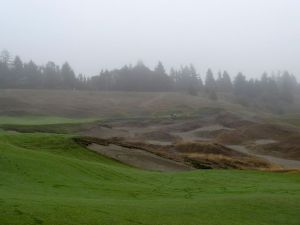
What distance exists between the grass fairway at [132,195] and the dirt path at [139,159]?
632 cm

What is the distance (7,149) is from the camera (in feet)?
103

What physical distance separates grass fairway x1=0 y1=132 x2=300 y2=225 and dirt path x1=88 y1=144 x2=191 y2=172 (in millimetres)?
6317

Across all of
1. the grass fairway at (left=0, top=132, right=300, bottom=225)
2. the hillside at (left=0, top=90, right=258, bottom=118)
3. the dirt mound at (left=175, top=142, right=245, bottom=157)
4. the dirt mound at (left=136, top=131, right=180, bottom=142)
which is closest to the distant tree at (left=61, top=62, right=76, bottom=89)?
the hillside at (left=0, top=90, right=258, bottom=118)

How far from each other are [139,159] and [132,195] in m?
19.9

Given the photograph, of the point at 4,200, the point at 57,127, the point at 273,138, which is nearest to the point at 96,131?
the point at 57,127

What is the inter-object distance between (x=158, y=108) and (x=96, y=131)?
5959 centimetres

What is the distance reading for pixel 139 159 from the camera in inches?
1743

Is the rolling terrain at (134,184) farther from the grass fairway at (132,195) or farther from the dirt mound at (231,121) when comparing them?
the dirt mound at (231,121)

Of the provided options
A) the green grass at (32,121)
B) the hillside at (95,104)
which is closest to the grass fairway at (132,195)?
the green grass at (32,121)

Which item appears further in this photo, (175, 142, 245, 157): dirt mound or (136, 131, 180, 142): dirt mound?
(136, 131, 180, 142): dirt mound

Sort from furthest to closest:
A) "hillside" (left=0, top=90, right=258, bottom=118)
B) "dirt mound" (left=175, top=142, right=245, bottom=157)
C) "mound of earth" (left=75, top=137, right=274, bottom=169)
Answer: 1. "hillside" (left=0, top=90, right=258, bottom=118)
2. "dirt mound" (left=175, top=142, right=245, bottom=157)
3. "mound of earth" (left=75, top=137, right=274, bottom=169)

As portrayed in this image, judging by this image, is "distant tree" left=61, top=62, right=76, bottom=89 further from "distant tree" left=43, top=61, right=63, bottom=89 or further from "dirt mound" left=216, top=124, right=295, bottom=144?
"dirt mound" left=216, top=124, right=295, bottom=144

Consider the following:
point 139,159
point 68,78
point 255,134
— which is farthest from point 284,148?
point 68,78

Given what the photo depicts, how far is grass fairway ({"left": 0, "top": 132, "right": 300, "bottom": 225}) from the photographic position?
16.8 metres
